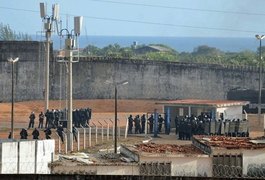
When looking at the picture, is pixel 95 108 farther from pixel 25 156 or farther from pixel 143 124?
pixel 25 156

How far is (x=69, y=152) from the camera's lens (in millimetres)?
44250

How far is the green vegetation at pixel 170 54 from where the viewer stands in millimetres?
98000

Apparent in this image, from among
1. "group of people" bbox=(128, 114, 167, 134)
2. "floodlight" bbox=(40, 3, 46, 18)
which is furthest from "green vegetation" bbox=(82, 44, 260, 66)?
"group of people" bbox=(128, 114, 167, 134)

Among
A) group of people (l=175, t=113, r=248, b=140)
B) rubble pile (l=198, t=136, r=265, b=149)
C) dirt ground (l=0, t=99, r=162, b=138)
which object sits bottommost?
rubble pile (l=198, t=136, r=265, b=149)

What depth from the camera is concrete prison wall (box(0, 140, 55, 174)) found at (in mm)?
32000

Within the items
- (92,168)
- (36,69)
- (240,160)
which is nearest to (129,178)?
(92,168)

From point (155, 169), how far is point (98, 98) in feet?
139

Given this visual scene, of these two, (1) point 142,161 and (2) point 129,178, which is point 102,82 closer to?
(1) point 142,161

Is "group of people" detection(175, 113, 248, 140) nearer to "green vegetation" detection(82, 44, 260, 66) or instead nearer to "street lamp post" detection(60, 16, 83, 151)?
"street lamp post" detection(60, 16, 83, 151)

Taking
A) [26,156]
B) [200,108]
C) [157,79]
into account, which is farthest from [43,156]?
[157,79]

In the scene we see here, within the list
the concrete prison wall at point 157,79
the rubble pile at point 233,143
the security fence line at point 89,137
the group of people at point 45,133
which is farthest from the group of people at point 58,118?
the concrete prison wall at point 157,79

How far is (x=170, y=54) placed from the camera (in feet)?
414

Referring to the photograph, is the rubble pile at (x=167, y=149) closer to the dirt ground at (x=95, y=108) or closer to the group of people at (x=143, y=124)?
the group of people at (x=143, y=124)

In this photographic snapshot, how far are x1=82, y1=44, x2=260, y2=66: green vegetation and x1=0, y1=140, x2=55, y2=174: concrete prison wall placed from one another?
5724cm
